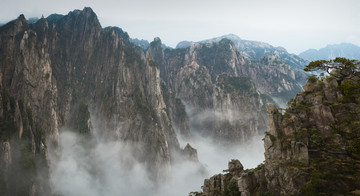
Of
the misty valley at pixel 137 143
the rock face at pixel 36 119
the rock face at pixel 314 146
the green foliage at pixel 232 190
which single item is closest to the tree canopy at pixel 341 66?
the misty valley at pixel 137 143

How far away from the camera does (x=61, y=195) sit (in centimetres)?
14275

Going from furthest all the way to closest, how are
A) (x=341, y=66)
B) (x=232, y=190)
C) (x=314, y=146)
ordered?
(x=232, y=190) → (x=341, y=66) → (x=314, y=146)

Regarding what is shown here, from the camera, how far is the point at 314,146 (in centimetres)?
3506

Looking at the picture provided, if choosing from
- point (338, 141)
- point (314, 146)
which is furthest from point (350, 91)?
point (314, 146)

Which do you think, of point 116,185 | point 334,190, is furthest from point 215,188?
point 116,185

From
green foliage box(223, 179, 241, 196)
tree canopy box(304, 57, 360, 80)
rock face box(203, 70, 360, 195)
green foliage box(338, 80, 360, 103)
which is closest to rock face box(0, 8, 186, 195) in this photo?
green foliage box(223, 179, 241, 196)

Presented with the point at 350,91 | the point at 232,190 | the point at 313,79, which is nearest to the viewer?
the point at 350,91

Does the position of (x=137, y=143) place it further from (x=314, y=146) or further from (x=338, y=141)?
(x=338, y=141)

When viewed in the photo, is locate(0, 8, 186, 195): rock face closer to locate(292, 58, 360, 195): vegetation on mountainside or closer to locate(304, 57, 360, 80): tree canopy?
locate(292, 58, 360, 195): vegetation on mountainside

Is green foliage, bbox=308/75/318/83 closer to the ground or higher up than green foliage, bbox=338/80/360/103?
higher up

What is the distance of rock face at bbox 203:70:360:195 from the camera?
29891 millimetres

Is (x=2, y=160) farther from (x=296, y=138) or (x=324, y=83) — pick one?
(x=324, y=83)

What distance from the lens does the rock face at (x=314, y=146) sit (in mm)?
29891

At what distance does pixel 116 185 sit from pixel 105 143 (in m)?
36.4
